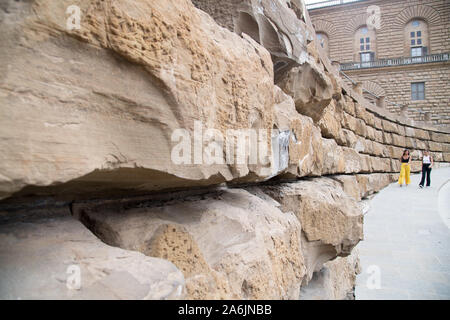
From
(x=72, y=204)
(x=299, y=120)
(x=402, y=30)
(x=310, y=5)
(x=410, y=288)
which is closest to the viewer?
(x=72, y=204)

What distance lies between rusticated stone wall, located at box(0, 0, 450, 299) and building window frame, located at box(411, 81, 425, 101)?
21.2 meters

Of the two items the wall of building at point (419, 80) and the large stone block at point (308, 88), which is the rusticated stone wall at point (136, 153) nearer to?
the large stone block at point (308, 88)

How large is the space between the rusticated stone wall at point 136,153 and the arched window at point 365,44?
2359 centimetres

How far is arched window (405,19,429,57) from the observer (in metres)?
20.8

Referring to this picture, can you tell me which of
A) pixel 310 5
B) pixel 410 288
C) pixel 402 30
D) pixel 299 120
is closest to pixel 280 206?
pixel 299 120

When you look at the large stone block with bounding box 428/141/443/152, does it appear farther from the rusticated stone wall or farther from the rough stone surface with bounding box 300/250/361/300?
the rusticated stone wall

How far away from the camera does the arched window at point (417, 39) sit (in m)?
20.8

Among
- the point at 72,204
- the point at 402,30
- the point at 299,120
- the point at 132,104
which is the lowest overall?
the point at 72,204

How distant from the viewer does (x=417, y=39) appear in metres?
20.9

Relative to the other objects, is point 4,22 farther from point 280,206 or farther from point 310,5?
point 310,5

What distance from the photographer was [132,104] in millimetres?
836

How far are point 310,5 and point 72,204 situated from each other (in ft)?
90.1

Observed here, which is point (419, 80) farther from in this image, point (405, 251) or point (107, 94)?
point (107, 94)

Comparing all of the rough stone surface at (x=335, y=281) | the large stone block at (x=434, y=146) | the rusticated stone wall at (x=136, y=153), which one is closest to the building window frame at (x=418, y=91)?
the large stone block at (x=434, y=146)
